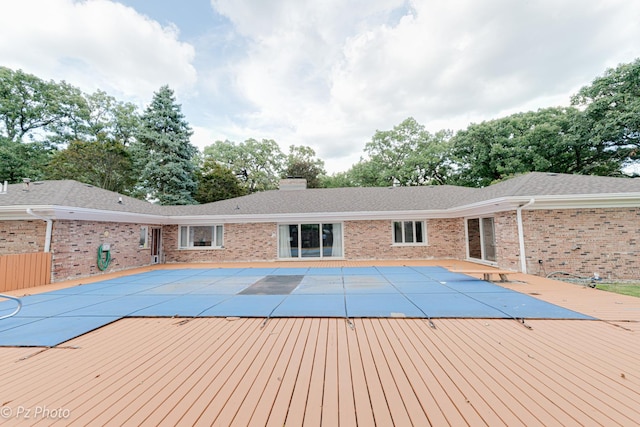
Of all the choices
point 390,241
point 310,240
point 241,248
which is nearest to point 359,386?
point 390,241

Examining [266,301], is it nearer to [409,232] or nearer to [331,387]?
[331,387]

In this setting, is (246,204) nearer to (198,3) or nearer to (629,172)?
(198,3)

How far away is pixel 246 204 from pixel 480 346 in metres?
13.6

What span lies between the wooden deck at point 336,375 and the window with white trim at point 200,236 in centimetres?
971

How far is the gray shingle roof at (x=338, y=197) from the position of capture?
8953 mm

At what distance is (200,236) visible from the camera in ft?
46.1

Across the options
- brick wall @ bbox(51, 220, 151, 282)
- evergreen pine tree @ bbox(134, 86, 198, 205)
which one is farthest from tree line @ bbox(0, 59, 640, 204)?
brick wall @ bbox(51, 220, 151, 282)

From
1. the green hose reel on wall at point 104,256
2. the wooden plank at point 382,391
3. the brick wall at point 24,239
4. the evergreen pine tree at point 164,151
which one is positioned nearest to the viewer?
the wooden plank at point 382,391

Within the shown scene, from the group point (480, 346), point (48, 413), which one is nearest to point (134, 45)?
point (48, 413)

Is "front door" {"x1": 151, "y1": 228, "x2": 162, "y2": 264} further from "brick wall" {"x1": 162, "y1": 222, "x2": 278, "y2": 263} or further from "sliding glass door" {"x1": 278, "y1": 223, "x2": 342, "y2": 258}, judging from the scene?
"sliding glass door" {"x1": 278, "y1": 223, "x2": 342, "y2": 258}

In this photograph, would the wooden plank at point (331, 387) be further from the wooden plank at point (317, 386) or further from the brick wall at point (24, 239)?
the brick wall at point (24, 239)

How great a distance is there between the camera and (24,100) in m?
22.1

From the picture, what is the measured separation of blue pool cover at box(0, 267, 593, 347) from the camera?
482cm

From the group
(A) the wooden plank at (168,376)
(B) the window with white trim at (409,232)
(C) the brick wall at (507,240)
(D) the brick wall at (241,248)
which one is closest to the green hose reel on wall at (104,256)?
(D) the brick wall at (241,248)
